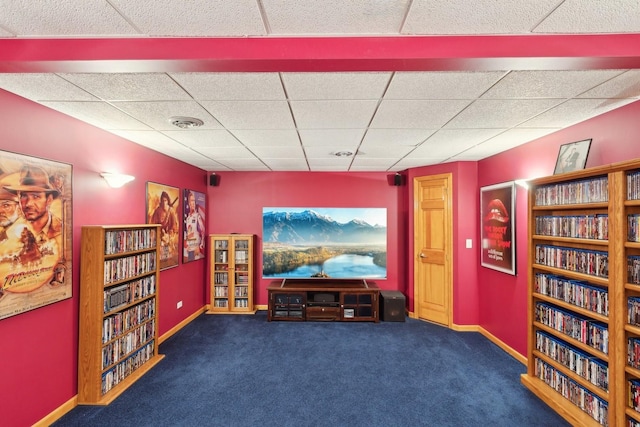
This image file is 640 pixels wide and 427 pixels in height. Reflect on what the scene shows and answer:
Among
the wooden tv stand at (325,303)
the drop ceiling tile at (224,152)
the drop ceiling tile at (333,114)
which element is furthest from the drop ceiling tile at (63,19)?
the wooden tv stand at (325,303)

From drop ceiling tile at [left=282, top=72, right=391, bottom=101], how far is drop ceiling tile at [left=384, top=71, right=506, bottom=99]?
0.10 m

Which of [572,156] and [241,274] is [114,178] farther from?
[572,156]

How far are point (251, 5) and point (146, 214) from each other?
122 inches

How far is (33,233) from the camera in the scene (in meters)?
2.16

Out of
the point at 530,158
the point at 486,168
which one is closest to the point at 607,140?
the point at 530,158

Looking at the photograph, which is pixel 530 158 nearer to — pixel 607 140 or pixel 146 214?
pixel 607 140

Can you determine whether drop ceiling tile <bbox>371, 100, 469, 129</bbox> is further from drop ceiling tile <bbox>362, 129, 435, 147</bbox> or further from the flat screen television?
the flat screen television

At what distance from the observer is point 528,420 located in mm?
2389

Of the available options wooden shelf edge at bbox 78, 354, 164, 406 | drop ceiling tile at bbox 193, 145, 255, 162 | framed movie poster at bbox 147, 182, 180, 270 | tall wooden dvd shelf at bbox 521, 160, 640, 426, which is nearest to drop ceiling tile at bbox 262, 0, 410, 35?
tall wooden dvd shelf at bbox 521, 160, 640, 426

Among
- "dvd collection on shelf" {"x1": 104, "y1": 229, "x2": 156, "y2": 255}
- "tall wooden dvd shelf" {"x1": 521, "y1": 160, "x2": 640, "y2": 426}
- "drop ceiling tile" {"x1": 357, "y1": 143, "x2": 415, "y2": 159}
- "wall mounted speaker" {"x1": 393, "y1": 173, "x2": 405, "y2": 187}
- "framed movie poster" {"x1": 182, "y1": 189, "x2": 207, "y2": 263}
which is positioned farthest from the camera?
"wall mounted speaker" {"x1": 393, "y1": 173, "x2": 405, "y2": 187}

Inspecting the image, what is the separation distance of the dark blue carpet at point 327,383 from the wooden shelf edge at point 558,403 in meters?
0.05

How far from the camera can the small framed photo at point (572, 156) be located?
2.44 metres

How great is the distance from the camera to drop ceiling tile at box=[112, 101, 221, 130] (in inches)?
86.0

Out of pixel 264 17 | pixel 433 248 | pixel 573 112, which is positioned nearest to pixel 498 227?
pixel 433 248
